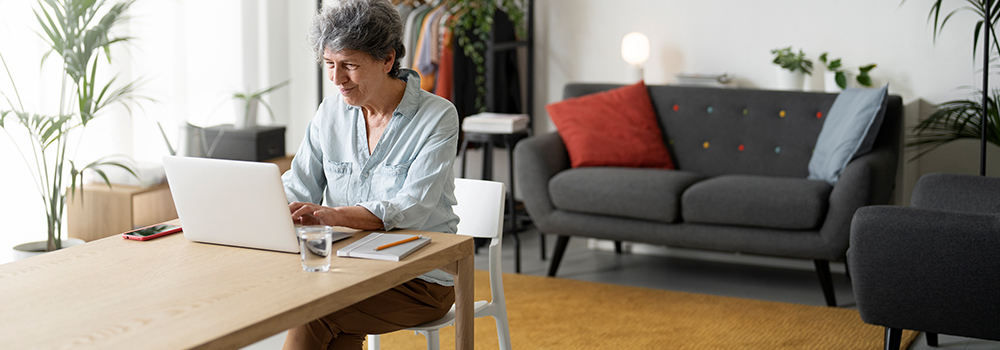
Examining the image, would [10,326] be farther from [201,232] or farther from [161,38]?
[161,38]

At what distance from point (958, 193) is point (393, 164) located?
1871 millimetres

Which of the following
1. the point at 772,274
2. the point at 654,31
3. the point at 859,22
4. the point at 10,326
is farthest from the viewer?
the point at 654,31

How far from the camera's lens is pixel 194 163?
1573mm

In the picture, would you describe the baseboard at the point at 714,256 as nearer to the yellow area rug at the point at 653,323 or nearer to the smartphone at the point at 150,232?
the yellow area rug at the point at 653,323

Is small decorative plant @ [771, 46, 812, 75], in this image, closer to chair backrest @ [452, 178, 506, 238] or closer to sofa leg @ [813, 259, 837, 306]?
sofa leg @ [813, 259, 837, 306]

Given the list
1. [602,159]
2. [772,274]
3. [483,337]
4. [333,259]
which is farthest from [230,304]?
[772,274]

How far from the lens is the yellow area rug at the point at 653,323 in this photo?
9.24ft

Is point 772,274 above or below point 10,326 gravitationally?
below

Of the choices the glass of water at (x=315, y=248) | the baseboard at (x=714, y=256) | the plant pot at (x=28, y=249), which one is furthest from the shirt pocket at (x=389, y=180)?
the baseboard at (x=714, y=256)

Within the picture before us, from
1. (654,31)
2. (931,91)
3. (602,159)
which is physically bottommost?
(602,159)

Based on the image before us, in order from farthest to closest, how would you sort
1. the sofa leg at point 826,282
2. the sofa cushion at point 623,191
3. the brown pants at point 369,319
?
the sofa cushion at point 623,191 < the sofa leg at point 826,282 < the brown pants at point 369,319

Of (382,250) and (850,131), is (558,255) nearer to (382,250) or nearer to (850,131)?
(850,131)

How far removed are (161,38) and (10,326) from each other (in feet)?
10.1

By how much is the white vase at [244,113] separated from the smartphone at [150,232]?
7.10 ft
